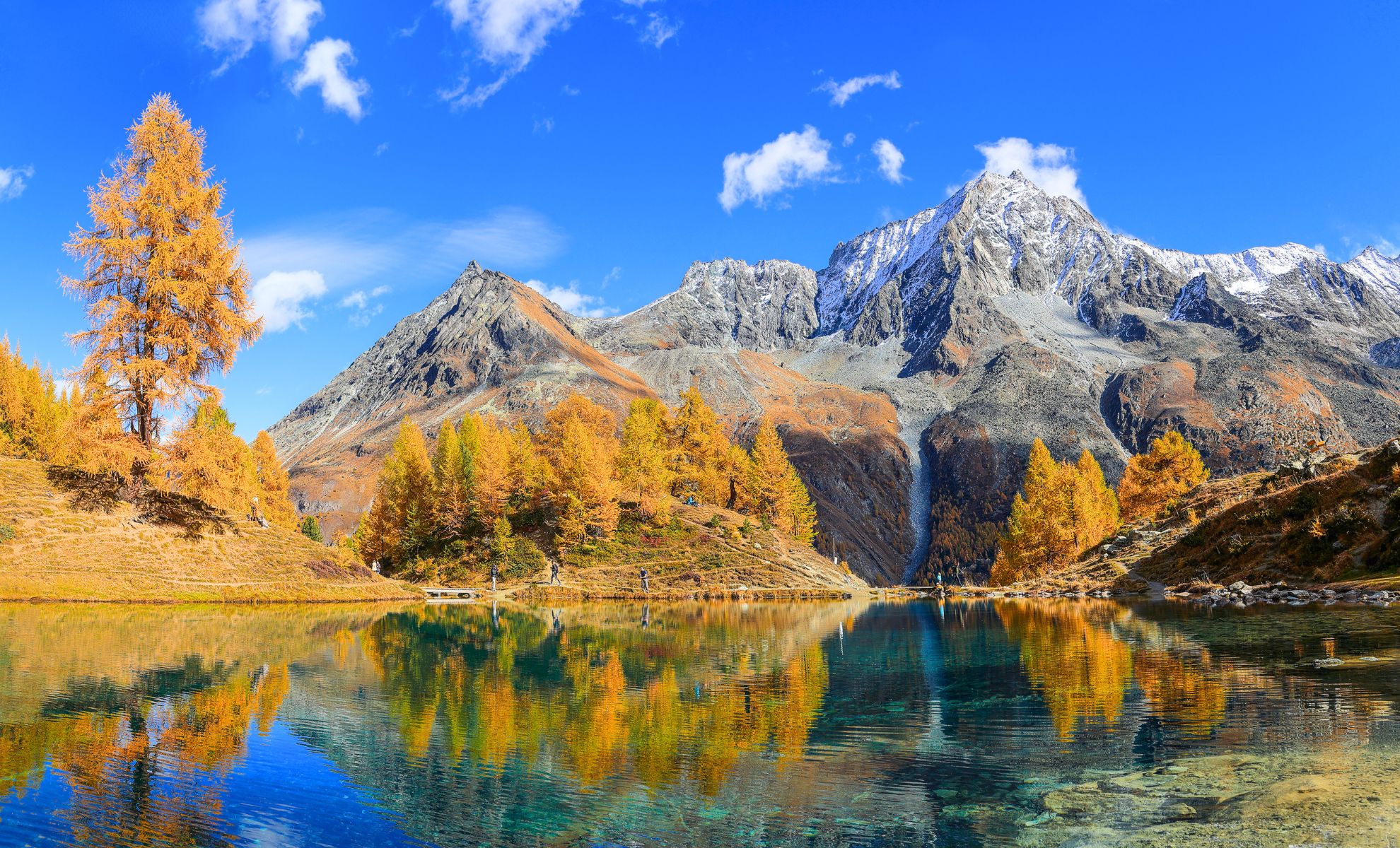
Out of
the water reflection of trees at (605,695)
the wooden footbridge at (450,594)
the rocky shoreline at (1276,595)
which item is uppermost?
the rocky shoreline at (1276,595)

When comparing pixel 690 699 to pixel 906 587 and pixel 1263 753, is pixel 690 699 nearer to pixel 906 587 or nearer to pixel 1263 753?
pixel 1263 753

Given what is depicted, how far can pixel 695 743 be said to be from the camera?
14.3 meters

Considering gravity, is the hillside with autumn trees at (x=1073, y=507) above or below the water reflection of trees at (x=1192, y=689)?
above

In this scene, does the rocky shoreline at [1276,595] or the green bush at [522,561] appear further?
the green bush at [522,561]

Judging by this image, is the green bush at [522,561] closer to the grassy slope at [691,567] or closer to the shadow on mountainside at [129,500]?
the grassy slope at [691,567]

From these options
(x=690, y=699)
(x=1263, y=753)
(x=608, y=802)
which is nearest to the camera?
(x=608, y=802)

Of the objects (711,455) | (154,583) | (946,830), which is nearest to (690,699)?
(946,830)

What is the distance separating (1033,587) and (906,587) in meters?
22.6

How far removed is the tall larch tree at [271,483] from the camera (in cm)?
8800

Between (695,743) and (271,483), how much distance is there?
9202 cm

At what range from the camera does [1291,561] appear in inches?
1694

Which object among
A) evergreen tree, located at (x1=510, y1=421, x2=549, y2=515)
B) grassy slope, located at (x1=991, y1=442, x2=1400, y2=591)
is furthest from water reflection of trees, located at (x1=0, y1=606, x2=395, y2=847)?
evergreen tree, located at (x1=510, y1=421, x2=549, y2=515)

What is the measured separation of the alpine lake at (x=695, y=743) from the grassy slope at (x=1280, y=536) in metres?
15.9

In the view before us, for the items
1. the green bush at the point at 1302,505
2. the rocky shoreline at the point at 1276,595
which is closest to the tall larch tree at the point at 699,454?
the rocky shoreline at the point at 1276,595
